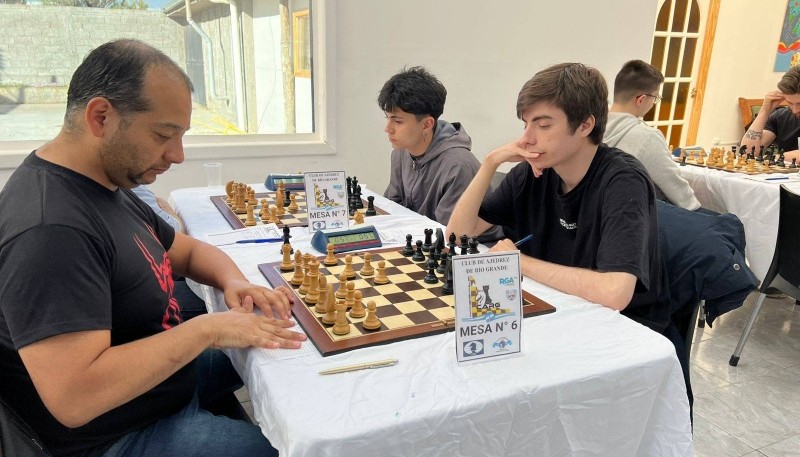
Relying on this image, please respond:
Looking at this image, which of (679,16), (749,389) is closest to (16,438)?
(749,389)

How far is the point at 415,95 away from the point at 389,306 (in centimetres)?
150

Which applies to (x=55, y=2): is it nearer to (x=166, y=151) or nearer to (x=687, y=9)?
(x=166, y=151)

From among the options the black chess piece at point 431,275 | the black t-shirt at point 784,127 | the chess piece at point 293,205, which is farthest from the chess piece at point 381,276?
the black t-shirt at point 784,127

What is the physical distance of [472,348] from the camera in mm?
1135

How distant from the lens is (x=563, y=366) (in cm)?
114

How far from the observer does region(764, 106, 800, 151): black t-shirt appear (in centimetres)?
454

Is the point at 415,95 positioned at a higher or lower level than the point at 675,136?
higher

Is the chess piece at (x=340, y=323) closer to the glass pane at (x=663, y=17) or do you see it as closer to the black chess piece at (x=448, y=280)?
the black chess piece at (x=448, y=280)

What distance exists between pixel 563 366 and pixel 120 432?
98cm

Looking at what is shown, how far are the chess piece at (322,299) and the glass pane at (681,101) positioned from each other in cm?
644

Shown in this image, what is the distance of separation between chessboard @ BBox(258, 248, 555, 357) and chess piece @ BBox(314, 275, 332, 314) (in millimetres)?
14

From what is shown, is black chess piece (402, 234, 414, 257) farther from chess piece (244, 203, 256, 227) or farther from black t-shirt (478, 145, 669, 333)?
chess piece (244, 203, 256, 227)

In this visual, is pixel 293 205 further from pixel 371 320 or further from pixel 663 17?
pixel 663 17

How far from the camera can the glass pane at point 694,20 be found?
6.26 metres
